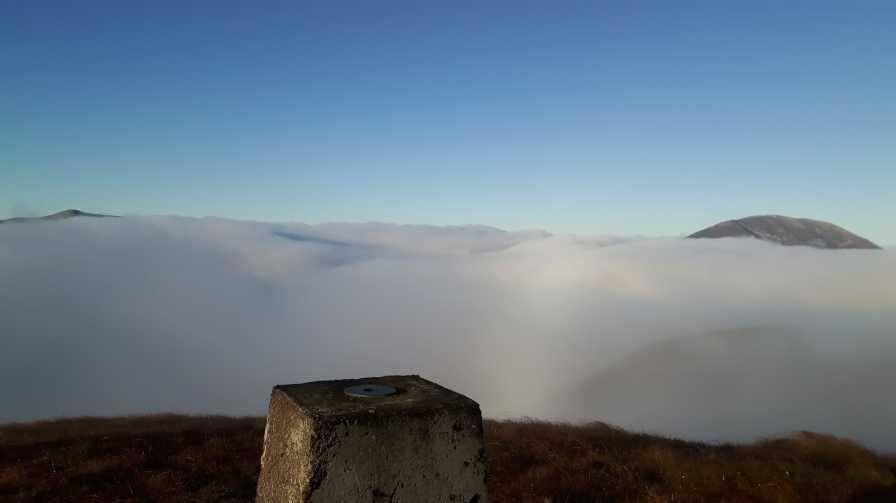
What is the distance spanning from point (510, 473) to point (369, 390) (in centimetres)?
972

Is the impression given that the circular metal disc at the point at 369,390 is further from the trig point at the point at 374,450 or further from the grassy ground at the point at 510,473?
the grassy ground at the point at 510,473

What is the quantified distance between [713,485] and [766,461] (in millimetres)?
4999

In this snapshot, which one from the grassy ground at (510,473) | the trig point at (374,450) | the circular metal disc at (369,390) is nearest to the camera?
the trig point at (374,450)

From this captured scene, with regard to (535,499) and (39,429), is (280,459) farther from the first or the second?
(39,429)

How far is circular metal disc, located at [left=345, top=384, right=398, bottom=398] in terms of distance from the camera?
19.6 feet


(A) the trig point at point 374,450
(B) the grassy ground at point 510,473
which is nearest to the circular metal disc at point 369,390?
(A) the trig point at point 374,450

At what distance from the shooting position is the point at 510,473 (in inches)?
578

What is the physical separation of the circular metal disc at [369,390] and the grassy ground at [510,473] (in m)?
6.95

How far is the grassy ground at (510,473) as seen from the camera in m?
12.1

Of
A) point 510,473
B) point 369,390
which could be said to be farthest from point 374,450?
point 510,473

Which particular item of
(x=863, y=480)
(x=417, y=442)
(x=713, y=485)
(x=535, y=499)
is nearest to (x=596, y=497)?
(x=535, y=499)

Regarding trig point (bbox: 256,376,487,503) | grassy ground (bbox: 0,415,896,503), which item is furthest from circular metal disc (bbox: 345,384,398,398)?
grassy ground (bbox: 0,415,896,503)

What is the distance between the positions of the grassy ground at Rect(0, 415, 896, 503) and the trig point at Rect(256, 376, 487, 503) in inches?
286

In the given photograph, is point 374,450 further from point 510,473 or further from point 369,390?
point 510,473
